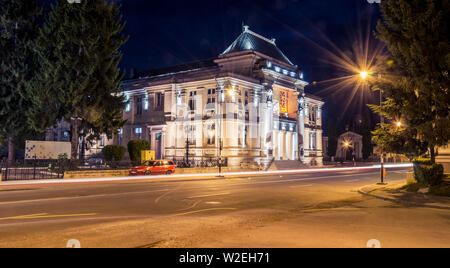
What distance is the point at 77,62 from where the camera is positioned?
103 ft

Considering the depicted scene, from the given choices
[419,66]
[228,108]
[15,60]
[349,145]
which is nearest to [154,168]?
[228,108]

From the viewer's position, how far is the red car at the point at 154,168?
32.2m

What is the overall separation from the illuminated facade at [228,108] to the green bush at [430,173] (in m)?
28.5

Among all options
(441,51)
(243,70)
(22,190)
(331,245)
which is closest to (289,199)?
(331,245)

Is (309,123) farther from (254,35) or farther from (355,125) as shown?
(355,125)

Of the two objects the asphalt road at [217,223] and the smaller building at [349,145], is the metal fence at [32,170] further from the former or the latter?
the smaller building at [349,145]

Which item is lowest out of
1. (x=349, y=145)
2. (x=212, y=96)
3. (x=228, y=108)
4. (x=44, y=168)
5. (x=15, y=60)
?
(x=44, y=168)

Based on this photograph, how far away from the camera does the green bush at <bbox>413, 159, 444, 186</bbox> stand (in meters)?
17.6

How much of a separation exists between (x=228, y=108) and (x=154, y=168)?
16143 millimetres

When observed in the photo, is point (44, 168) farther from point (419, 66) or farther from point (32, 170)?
point (419, 66)

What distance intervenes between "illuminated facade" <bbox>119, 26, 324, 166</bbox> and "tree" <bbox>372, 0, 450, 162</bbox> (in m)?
27.9

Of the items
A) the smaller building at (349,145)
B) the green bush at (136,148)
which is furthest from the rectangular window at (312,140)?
the green bush at (136,148)

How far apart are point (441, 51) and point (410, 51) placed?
51.4 inches

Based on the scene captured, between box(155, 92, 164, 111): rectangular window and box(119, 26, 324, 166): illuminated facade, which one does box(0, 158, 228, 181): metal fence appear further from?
box(155, 92, 164, 111): rectangular window
